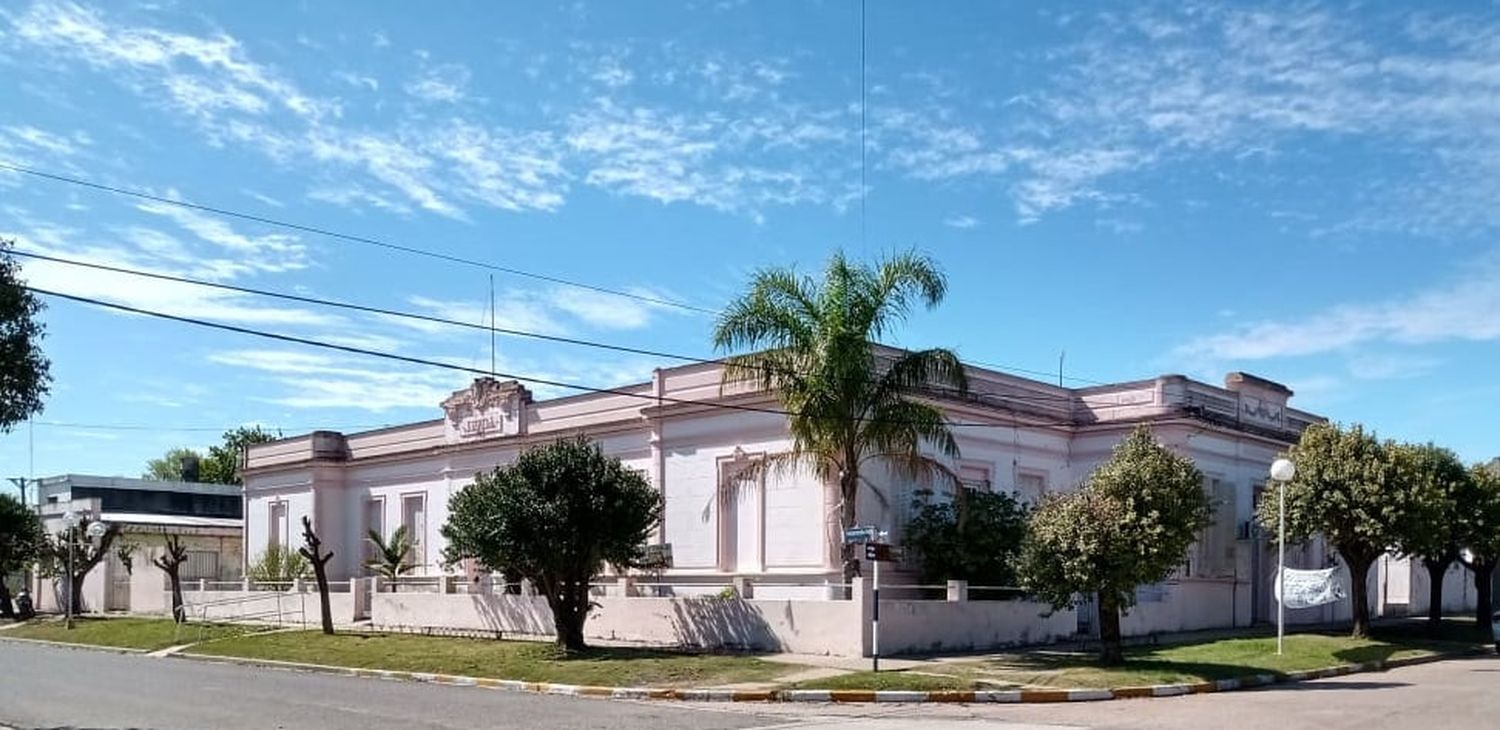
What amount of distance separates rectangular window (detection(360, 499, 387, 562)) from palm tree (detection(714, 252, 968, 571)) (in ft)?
72.6

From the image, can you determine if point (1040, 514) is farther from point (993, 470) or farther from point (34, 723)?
point (34, 723)

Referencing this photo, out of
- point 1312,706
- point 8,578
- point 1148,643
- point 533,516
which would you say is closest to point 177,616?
point 533,516

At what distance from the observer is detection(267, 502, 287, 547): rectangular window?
48906 millimetres

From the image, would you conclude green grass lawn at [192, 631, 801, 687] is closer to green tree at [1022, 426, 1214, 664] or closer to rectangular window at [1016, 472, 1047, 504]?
green tree at [1022, 426, 1214, 664]

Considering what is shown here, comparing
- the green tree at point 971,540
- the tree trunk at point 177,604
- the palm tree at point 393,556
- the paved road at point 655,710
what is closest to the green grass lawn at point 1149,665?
the paved road at point 655,710

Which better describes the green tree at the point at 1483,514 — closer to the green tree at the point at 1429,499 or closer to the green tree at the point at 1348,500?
the green tree at the point at 1429,499

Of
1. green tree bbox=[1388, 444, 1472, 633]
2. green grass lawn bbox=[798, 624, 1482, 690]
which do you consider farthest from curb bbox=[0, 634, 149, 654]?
green tree bbox=[1388, 444, 1472, 633]

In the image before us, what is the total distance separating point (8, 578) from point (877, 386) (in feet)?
166

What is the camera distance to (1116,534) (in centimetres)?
2286

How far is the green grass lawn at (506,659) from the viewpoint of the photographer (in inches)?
927

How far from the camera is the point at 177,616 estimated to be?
1649 inches

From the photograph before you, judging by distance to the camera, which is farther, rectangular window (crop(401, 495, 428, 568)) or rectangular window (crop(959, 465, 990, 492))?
rectangular window (crop(401, 495, 428, 568))

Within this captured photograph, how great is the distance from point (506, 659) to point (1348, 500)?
19.0m

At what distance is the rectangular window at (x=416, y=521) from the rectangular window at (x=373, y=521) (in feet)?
4.73
